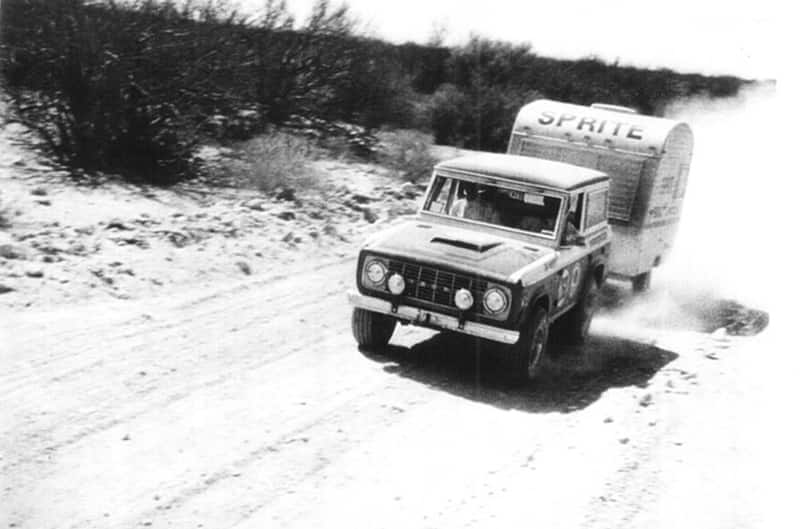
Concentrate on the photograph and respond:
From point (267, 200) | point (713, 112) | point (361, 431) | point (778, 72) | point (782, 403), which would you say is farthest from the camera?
point (713, 112)

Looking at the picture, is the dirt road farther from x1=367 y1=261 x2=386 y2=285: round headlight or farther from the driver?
the driver

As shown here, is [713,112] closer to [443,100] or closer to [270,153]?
[443,100]

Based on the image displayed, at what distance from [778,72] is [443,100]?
22778mm

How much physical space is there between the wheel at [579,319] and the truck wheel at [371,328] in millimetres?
2127

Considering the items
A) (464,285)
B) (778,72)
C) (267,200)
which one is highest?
(778,72)

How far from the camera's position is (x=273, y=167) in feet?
55.3

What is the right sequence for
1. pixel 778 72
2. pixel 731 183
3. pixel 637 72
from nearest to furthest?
pixel 778 72, pixel 731 183, pixel 637 72

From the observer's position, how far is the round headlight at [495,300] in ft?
25.2

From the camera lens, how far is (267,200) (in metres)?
15.9

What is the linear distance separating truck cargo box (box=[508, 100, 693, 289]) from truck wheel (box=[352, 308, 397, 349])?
428 cm

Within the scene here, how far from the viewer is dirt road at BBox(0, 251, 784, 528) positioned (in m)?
5.57

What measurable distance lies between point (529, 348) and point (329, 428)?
7.07 feet

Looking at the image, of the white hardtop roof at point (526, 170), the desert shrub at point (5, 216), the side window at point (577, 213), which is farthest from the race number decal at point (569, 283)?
the desert shrub at point (5, 216)

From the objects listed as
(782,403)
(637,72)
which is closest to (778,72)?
(782,403)
